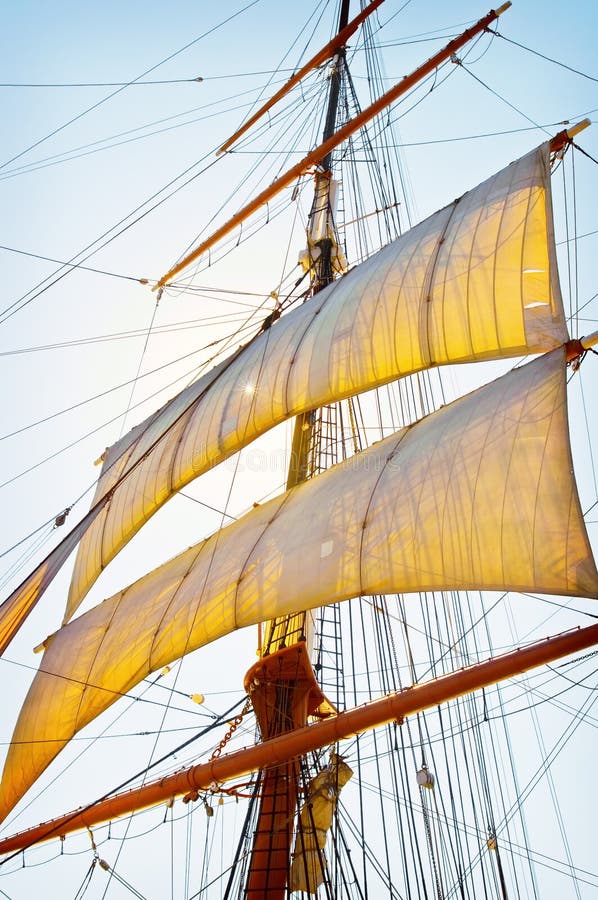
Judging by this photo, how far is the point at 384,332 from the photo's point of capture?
9.66m

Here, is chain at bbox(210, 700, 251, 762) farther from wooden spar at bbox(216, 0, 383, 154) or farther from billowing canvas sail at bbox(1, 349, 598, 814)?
wooden spar at bbox(216, 0, 383, 154)

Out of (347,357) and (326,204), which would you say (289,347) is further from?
(326,204)

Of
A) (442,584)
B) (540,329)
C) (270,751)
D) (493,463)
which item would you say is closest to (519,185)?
(540,329)

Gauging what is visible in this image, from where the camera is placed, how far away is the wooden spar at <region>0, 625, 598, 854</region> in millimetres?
6828

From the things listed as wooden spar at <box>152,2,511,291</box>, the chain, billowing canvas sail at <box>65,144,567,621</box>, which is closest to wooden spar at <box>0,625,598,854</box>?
the chain

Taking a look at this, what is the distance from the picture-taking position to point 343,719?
7637 mm

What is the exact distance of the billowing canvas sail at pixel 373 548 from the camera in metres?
6.72

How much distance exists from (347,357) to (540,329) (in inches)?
110

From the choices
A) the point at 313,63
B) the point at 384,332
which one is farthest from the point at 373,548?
the point at 313,63

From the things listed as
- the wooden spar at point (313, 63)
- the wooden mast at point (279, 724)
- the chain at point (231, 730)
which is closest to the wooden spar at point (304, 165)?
the wooden spar at point (313, 63)

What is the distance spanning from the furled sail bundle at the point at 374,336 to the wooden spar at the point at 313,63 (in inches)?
134

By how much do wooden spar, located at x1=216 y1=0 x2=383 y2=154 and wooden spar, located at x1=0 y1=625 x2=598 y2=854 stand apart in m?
8.84

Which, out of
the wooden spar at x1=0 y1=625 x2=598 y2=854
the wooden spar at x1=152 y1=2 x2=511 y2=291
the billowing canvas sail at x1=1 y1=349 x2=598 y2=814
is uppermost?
the wooden spar at x1=152 y1=2 x2=511 y2=291

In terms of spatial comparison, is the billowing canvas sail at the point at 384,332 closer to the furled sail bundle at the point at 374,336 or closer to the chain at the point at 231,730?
the furled sail bundle at the point at 374,336
